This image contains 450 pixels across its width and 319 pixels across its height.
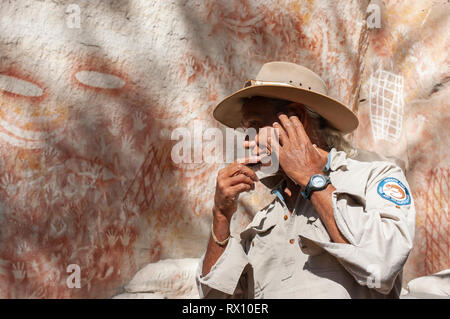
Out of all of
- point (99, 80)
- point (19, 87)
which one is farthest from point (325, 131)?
point (19, 87)

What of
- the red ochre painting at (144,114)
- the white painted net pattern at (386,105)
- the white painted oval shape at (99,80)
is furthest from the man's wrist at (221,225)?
the white painted net pattern at (386,105)

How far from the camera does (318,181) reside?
1.74 m

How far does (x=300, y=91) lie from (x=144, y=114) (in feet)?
3.80

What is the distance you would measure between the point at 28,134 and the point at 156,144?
2.25 feet

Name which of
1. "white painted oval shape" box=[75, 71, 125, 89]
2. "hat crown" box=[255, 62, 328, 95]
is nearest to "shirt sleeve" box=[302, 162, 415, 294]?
"hat crown" box=[255, 62, 328, 95]

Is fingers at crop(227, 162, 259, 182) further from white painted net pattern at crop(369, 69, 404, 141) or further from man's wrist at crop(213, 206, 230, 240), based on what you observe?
white painted net pattern at crop(369, 69, 404, 141)

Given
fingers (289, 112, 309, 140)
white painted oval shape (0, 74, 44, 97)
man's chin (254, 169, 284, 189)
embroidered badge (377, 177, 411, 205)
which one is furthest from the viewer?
white painted oval shape (0, 74, 44, 97)

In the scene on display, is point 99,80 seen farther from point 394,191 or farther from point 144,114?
point 394,191

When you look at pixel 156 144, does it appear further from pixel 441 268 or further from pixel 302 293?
pixel 441 268

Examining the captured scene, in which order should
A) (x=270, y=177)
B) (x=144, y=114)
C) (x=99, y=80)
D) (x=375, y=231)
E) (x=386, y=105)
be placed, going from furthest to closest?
1. (x=386, y=105)
2. (x=144, y=114)
3. (x=99, y=80)
4. (x=270, y=177)
5. (x=375, y=231)

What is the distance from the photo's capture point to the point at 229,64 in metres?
3.22

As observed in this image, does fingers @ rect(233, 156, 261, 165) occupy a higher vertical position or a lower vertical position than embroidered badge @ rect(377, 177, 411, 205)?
higher

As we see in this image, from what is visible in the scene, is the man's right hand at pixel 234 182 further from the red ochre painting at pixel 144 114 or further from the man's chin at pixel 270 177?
the red ochre painting at pixel 144 114

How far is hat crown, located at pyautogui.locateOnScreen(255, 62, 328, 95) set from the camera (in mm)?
2002
